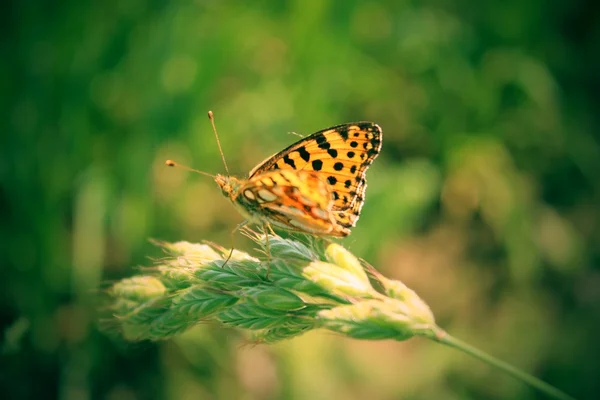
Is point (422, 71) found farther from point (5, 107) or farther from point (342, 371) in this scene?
point (5, 107)

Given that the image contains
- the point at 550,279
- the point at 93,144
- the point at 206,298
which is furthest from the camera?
the point at 550,279

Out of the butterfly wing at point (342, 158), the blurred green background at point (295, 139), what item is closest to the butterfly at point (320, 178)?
the butterfly wing at point (342, 158)

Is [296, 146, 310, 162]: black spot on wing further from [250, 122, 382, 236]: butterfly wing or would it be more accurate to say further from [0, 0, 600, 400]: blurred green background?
[0, 0, 600, 400]: blurred green background

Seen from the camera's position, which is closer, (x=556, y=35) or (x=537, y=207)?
(x=537, y=207)

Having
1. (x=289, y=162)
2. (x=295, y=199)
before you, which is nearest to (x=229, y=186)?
(x=289, y=162)

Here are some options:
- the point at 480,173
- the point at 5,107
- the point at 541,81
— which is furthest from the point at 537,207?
the point at 5,107

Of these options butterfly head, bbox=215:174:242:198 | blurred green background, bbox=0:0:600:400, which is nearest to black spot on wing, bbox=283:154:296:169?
butterfly head, bbox=215:174:242:198

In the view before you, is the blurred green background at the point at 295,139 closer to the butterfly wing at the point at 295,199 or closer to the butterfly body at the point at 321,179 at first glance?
the butterfly body at the point at 321,179
